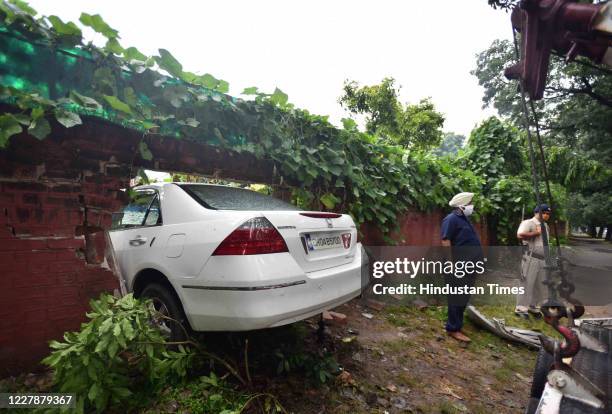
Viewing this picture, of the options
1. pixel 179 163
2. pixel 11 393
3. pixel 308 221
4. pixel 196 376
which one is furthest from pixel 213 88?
pixel 11 393

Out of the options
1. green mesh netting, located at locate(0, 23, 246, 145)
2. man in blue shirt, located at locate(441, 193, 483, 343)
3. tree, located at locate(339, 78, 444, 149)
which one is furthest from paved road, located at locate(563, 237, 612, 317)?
tree, located at locate(339, 78, 444, 149)

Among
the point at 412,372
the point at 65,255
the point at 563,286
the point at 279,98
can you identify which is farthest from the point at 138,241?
the point at 563,286

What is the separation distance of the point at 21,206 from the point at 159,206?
0.89 metres

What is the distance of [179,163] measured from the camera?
313 cm

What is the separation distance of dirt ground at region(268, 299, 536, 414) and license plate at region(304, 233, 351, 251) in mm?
1031

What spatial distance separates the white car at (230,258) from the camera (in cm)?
199

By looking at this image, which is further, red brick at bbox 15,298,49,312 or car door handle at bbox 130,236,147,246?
car door handle at bbox 130,236,147,246

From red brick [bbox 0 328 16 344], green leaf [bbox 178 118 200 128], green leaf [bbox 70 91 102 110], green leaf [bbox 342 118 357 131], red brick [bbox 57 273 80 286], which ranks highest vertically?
green leaf [bbox 342 118 357 131]

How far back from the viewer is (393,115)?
1602 centimetres

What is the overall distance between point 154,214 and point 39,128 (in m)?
0.97

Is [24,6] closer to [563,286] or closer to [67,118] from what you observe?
[67,118]

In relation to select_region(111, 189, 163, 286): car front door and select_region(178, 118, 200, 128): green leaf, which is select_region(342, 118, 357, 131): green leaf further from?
select_region(111, 189, 163, 286): car front door

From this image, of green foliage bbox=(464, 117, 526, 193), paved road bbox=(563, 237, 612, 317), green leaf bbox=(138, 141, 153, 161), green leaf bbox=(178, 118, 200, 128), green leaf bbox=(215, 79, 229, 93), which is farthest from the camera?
green foliage bbox=(464, 117, 526, 193)

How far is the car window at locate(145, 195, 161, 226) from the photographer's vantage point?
2.64 metres
